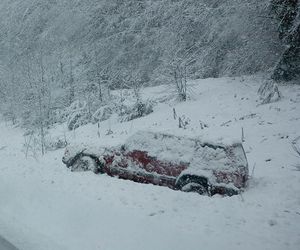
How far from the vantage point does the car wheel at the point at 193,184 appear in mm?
9570

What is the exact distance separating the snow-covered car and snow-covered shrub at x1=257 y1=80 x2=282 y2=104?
22.9 feet

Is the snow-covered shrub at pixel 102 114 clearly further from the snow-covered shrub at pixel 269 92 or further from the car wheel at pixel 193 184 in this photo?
the car wheel at pixel 193 184

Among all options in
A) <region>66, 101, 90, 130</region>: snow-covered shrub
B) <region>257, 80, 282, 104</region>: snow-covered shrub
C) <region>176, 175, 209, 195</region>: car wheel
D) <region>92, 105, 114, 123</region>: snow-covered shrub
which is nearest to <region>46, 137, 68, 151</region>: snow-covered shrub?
<region>66, 101, 90, 130</region>: snow-covered shrub

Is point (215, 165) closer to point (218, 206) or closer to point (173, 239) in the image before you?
point (218, 206)

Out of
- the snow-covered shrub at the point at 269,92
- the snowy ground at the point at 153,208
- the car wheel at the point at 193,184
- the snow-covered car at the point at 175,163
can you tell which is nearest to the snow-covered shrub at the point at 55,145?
the snowy ground at the point at 153,208

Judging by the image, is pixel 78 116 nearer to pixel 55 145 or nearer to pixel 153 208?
pixel 55 145

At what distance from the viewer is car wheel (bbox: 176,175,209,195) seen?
957 centimetres

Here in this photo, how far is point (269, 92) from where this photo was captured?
54.0 ft

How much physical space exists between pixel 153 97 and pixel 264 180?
11.9 metres

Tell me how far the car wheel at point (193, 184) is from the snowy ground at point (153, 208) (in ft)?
1.27

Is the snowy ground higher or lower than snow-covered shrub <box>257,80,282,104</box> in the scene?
lower

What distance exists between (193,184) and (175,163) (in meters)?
0.70

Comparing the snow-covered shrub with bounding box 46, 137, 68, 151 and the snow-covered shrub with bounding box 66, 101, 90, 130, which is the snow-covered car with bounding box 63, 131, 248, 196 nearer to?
the snow-covered shrub with bounding box 46, 137, 68, 151

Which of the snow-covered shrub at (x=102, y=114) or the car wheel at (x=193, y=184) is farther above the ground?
the snow-covered shrub at (x=102, y=114)
